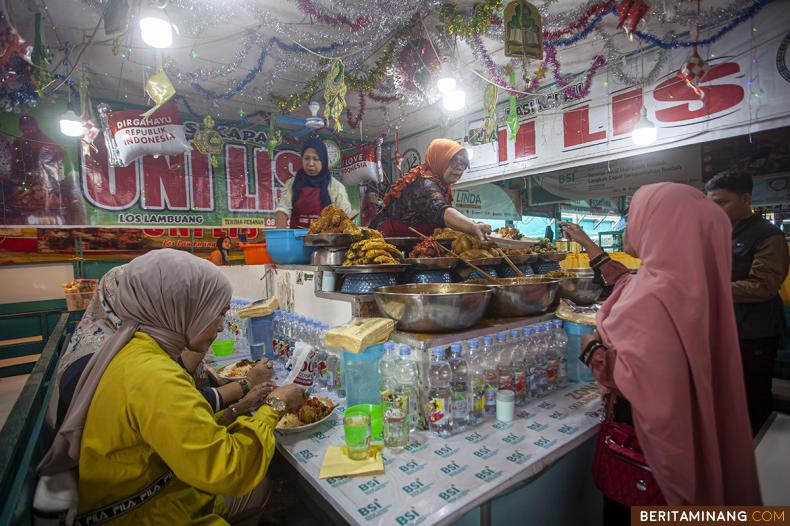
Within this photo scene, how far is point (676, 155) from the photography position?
251 inches

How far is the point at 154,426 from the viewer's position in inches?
44.2

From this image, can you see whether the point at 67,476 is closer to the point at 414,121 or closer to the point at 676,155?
the point at 414,121

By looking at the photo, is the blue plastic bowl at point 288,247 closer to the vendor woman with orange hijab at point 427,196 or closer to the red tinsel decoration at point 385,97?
the vendor woman with orange hijab at point 427,196

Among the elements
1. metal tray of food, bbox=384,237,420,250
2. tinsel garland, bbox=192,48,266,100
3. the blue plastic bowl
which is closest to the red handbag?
metal tray of food, bbox=384,237,420,250

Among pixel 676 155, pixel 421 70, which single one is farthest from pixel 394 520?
pixel 676 155

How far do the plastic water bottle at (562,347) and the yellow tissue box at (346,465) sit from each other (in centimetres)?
127

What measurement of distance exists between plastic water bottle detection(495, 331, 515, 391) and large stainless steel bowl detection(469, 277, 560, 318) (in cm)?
22

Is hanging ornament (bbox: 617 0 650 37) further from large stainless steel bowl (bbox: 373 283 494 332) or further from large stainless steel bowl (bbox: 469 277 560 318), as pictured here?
large stainless steel bowl (bbox: 373 283 494 332)

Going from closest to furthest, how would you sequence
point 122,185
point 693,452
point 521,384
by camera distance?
point 693,452 < point 521,384 < point 122,185

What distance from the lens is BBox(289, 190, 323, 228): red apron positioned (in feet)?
14.2

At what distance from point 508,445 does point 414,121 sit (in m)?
7.22

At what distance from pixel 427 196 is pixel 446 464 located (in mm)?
2171

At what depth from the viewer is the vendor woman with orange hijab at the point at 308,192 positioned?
432 centimetres

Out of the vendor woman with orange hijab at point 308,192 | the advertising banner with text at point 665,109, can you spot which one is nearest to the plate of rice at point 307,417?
the vendor woman with orange hijab at point 308,192
